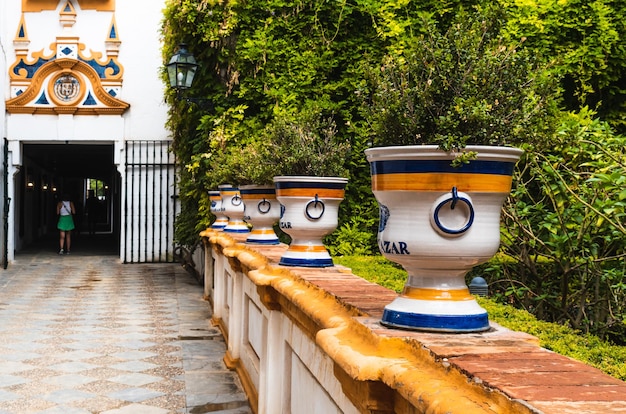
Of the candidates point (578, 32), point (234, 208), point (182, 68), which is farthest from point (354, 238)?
point (578, 32)

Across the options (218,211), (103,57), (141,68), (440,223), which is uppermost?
(103,57)

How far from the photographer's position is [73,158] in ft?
78.7

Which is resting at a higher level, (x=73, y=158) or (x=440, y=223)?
(x=73, y=158)

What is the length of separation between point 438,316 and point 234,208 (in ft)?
19.7

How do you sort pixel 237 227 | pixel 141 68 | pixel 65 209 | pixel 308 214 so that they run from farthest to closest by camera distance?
1. pixel 65 209
2. pixel 141 68
3. pixel 237 227
4. pixel 308 214

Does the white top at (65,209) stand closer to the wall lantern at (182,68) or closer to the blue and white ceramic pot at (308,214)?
the wall lantern at (182,68)

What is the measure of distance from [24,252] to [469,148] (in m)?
17.4

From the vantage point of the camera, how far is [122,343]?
7234 mm

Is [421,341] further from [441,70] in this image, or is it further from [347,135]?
[347,135]

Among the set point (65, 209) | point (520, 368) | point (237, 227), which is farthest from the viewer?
point (65, 209)

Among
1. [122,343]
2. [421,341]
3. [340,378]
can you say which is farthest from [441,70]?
[122,343]

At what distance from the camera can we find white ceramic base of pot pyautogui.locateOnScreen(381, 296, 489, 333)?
6.26 feet

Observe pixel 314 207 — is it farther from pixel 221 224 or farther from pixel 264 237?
pixel 221 224

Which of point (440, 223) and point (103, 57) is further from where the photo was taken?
point (103, 57)
